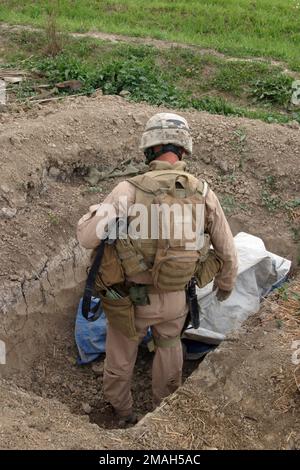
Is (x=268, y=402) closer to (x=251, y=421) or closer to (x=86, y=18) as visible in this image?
(x=251, y=421)

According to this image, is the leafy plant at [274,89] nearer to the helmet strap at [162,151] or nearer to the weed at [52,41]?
the weed at [52,41]

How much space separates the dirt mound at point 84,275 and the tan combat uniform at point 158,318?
0.88 feet

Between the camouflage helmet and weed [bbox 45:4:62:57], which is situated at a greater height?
the camouflage helmet

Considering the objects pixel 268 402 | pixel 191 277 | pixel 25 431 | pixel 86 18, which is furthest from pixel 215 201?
pixel 86 18

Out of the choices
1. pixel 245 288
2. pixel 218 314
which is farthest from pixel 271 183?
pixel 218 314

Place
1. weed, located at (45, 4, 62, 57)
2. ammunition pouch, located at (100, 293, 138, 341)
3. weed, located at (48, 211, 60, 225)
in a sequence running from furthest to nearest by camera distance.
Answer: weed, located at (45, 4, 62, 57)
weed, located at (48, 211, 60, 225)
ammunition pouch, located at (100, 293, 138, 341)

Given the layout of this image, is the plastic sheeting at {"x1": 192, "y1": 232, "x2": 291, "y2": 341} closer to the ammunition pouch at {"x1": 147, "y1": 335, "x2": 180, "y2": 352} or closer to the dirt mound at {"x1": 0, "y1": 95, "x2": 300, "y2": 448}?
the dirt mound at {"x1": 0, "y1": 95, "x2": 300, "y2": 448}

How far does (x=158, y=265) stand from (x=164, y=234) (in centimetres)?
19

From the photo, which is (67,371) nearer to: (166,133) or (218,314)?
(218,314)

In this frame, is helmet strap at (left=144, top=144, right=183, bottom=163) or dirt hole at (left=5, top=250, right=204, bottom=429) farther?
dirt hole at (left=5, top=250, right=204, bottom=429)

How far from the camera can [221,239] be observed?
165 inches

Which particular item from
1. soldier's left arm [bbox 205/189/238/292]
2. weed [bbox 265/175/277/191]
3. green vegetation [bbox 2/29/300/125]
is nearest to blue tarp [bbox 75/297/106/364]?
soldier's left arm [bbox 205/189/238/292]

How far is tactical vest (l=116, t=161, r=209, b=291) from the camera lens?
3.92 metres
